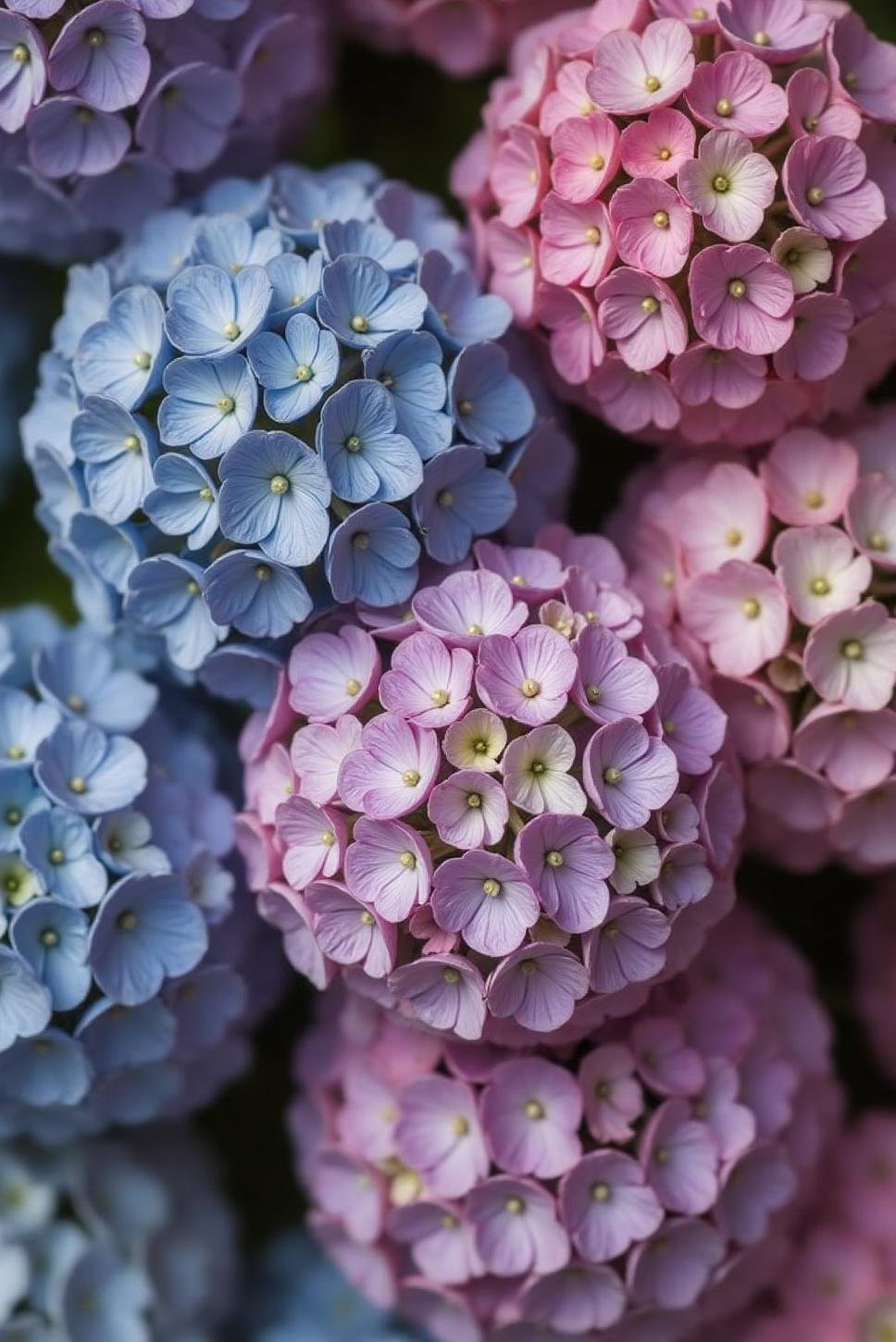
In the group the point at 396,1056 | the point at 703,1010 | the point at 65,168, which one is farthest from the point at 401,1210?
the point at 65,168

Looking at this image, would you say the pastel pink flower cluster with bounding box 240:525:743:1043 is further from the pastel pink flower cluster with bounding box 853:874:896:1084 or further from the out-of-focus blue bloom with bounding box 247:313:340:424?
the pastel pink flower cluster with bounding box 853:874:896:1084

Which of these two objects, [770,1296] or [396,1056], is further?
[770,1296]

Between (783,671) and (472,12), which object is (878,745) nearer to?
(783,671)

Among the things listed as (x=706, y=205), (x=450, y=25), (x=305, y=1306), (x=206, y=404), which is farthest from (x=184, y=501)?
(x=305, y=1306)

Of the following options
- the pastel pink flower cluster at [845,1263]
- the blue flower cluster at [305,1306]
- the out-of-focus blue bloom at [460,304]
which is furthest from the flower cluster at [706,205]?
the blue flower cluster at [305,1306]

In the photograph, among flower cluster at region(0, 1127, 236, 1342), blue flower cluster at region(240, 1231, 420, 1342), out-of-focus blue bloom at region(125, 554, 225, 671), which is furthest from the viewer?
blue flower cluster at region(240, 1231, 420, 1342)

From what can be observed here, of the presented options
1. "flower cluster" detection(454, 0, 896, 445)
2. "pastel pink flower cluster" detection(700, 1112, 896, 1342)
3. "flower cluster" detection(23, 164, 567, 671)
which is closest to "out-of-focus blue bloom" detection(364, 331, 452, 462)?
"flower cluster" detection(23, 164, 567, 671)
